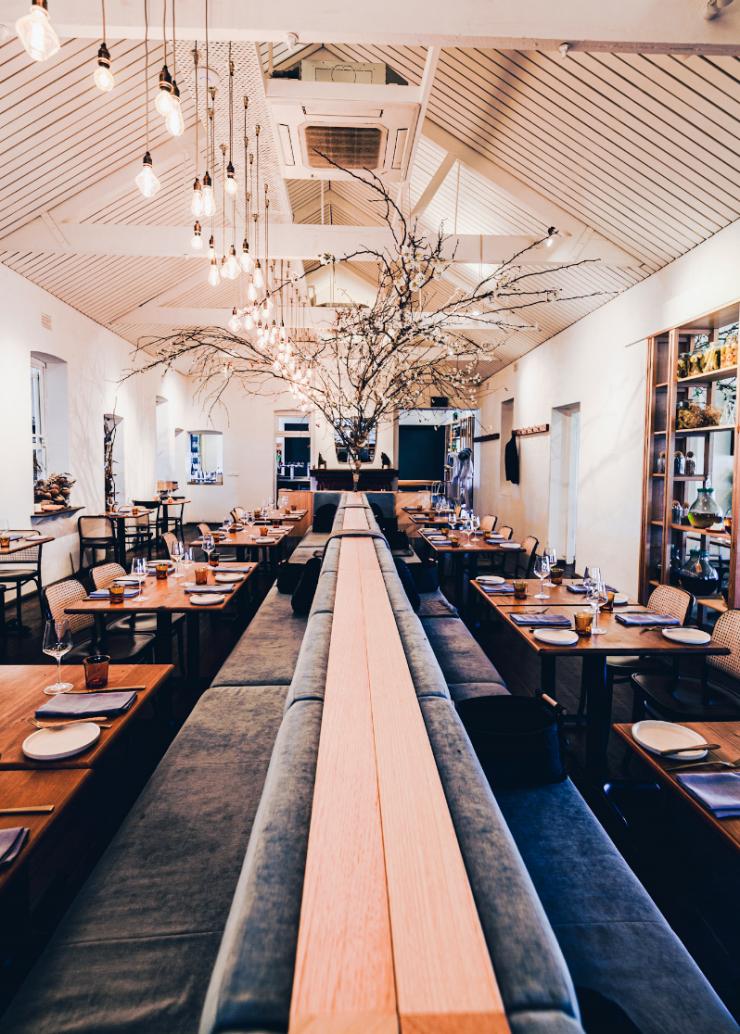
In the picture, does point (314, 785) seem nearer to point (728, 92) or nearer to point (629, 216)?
point (728, 92)

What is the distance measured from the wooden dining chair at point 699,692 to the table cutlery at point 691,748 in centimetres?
92

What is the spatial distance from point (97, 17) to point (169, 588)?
119 inches

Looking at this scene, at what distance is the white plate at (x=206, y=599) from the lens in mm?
3357

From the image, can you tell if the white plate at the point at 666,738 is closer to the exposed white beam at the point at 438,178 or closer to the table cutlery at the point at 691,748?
the table cutlery at the point at 691,748

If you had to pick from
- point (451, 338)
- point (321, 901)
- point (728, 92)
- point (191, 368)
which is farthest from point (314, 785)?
point (191, 368)

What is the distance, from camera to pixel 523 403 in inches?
420

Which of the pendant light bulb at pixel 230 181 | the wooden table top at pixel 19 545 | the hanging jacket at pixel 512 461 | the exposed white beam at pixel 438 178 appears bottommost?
the wooden table top at pixel 19 545

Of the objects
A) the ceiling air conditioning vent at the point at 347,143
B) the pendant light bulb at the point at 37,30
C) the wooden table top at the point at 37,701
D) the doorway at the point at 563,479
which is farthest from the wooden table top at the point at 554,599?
the doorway at the point at 563,479

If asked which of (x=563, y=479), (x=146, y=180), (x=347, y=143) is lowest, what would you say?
(x=563, y=479)

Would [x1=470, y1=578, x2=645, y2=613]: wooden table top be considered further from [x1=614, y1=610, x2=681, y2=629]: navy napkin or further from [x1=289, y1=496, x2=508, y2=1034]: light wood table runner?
[x1=289, y1=496, x2=508, y2=1034]: light wood table runner

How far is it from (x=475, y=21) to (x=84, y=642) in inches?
156

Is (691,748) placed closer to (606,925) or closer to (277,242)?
(606,925)

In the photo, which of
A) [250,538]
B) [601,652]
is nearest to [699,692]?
[601,652]

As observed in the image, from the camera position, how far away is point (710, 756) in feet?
5.63
